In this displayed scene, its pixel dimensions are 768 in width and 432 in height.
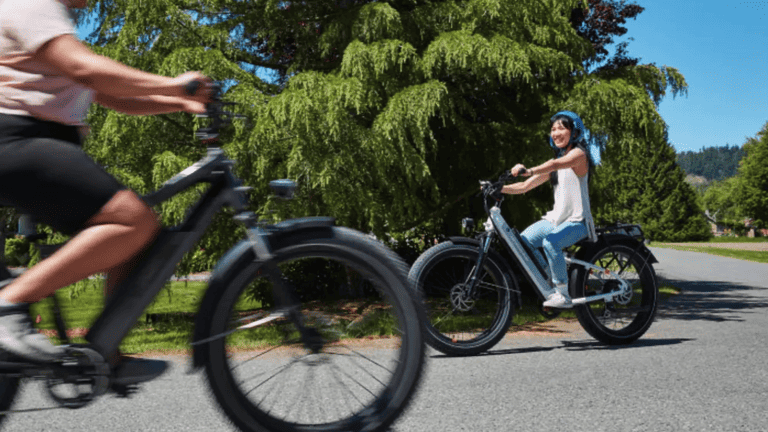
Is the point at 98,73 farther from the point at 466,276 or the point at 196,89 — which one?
the point at 466,276

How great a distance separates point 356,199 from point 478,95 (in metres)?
2.90

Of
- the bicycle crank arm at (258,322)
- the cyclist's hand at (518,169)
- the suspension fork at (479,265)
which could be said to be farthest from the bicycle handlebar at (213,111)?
the suspension fork at (479,265)

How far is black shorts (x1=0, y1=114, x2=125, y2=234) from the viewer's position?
2248 mm

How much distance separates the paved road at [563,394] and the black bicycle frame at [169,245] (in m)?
0.53

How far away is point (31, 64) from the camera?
2.32 metres

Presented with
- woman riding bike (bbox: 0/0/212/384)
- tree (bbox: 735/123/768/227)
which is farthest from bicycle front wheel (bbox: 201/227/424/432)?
tree (bbox: 735/123/768/227)

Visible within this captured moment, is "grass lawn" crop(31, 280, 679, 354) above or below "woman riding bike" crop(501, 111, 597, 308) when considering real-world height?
below

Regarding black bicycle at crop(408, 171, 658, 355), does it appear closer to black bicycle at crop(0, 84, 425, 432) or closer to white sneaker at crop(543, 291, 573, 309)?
white sneaker at crop(543, 291, 573, 309)

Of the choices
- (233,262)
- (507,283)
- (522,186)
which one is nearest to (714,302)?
(522,186)

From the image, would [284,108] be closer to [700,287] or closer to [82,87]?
[82,87]

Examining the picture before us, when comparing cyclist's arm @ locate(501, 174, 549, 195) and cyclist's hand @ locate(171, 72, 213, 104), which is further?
cyclist's arm @ locate(501, 174, 549, 195)

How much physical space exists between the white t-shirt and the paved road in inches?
46.4

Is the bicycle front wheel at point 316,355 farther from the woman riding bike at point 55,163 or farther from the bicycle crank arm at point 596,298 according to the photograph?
the bicycle crank arm at point 596,298

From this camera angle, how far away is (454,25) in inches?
349
